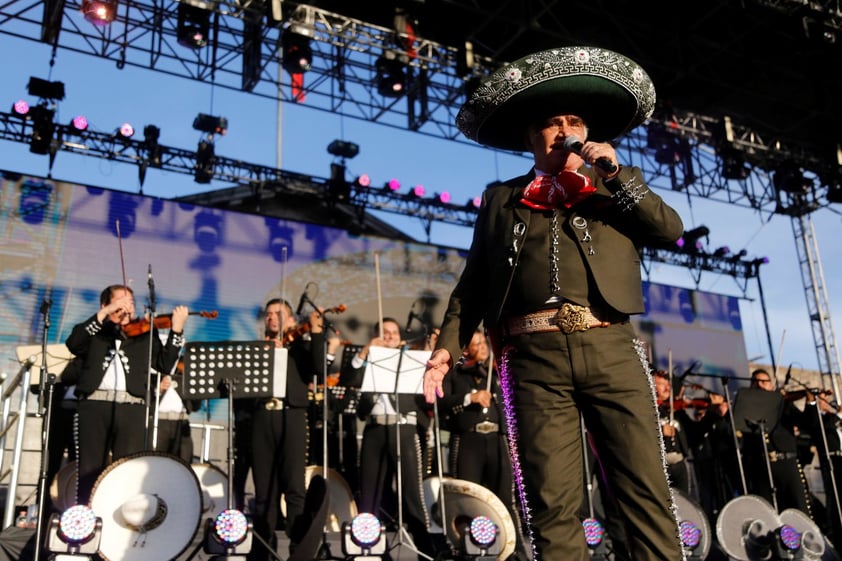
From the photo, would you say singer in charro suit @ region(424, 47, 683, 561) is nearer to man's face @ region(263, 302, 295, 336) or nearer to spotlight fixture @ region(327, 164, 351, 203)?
man's face @ region(263, 302, 295, 336)

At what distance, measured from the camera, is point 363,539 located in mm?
4582

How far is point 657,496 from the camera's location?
6.89ft

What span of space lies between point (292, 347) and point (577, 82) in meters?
3.93

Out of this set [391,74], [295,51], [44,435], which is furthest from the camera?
[391,74]

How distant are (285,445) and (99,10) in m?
6.45

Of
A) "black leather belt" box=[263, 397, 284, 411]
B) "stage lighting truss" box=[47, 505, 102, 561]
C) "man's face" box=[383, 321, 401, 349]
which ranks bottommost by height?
"stage lighting truss" box=[47, 505, 102, 561]

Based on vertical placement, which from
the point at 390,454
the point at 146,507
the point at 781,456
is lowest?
the point at 146,507

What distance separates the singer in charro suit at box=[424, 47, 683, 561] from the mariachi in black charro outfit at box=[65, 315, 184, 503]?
322cm

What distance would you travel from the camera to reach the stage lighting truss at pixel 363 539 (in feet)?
15.0

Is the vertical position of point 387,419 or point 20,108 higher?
point 20,108

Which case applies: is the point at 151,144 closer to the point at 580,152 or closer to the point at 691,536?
the point at 691,536

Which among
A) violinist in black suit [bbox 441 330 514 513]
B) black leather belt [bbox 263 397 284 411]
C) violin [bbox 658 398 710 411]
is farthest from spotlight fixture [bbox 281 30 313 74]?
violin [bbox 658 398 710 411]

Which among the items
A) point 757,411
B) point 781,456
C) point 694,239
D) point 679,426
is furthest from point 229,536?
point 694,239

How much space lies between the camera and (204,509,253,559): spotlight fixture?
14.1ft
